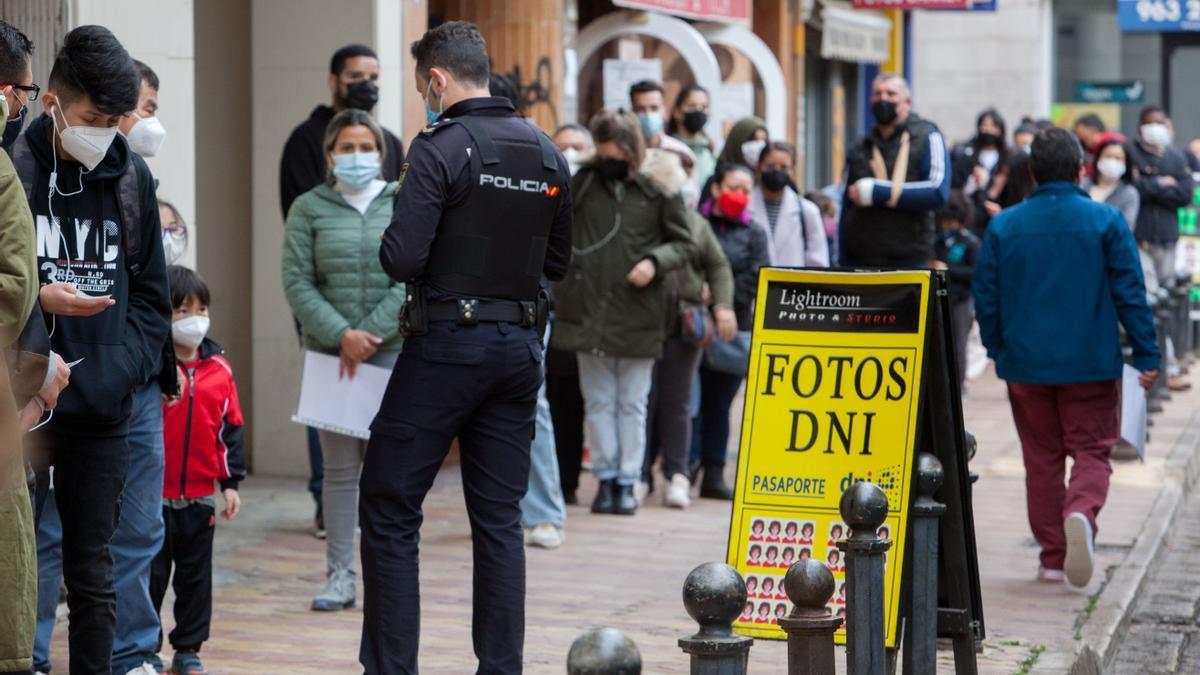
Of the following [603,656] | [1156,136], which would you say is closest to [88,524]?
Result: [603,656]

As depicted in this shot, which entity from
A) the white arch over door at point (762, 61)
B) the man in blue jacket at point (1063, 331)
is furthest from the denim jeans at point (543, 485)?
the white arch over door at point (762, 61)

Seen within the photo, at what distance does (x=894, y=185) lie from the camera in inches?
436

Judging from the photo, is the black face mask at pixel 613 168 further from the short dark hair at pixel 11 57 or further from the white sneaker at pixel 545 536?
the short dark hair at pixel 11 57

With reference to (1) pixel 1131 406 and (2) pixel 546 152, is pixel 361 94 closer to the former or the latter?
(2) pixel 546 152

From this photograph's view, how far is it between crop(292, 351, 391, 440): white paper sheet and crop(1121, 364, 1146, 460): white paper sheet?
3159 mm

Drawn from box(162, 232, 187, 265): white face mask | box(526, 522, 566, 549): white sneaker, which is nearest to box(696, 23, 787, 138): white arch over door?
box(526, 522, 566, 549): white sneaker

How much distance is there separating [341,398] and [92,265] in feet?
7.00

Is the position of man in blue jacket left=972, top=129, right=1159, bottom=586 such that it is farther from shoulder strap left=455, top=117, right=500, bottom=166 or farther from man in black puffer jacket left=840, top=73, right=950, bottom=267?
shoulder strap left=455, top=117, right=500, bottom=166

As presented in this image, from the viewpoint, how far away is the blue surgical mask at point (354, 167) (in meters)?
7.39

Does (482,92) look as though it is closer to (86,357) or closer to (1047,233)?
(86,357)

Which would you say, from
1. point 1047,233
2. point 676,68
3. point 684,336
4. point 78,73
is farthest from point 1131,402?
point 676,68

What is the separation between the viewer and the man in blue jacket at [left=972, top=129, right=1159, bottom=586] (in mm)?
8219

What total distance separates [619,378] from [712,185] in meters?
1.35

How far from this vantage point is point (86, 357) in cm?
532
